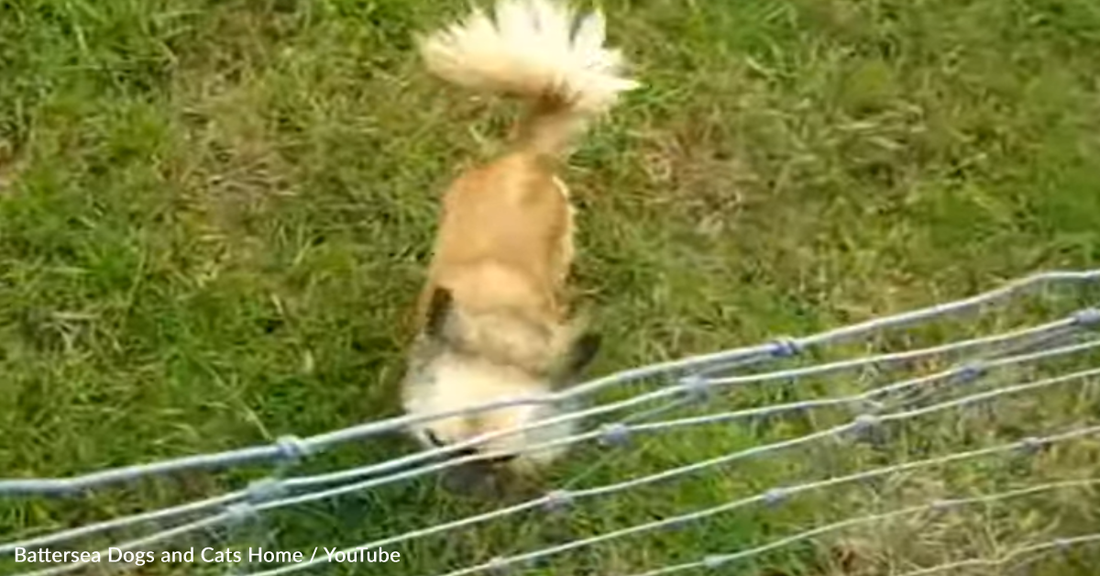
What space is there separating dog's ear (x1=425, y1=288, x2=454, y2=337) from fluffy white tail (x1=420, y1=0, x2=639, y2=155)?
28cm

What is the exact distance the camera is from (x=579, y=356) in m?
2.73

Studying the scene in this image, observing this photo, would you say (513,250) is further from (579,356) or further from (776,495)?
(776,495)

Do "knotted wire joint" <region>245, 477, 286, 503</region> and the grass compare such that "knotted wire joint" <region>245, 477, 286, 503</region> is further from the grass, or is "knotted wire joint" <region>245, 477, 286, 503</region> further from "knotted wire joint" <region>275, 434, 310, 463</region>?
the grass

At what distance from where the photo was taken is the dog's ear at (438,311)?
2611mm

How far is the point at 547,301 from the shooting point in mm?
2705

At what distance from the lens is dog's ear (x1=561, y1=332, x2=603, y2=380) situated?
8.89ft

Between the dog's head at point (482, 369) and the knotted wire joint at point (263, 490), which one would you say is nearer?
the knotted wire joint at point (263, 490)

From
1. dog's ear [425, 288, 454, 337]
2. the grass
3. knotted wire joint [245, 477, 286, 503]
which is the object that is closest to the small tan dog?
dog's ear [425, 288, 454, 337]

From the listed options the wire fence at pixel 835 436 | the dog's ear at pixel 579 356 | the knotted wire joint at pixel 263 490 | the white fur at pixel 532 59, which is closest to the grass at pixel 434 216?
the wire fence at pixel 835 436

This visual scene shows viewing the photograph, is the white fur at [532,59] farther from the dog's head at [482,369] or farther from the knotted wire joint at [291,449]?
the knotted wire joint at [291,449]

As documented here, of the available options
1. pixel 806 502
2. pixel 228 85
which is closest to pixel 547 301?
pixel 806 502

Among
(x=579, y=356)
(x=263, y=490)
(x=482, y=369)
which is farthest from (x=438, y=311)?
(x=263, y=490)

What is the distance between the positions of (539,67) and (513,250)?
238mm

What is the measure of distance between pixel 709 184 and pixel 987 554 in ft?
2.20
